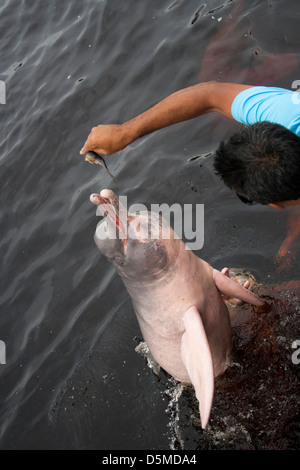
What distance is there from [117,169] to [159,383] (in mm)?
2757

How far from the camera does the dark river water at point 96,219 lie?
4.50 metres

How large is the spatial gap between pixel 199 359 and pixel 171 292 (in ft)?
1.83

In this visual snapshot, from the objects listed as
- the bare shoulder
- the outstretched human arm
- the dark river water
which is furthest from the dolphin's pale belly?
the bare shoulder

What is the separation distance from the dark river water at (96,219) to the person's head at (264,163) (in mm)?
1336

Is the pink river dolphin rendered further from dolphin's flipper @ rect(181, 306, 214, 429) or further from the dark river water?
the dark river water

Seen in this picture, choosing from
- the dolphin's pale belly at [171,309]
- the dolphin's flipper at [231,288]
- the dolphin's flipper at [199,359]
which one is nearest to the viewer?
the dolphin's flipper at [199,359]

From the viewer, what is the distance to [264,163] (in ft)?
11.3

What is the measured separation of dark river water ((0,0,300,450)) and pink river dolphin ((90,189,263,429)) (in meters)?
0.58

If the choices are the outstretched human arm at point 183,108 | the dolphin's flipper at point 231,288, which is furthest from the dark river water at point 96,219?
the outstretched human arm at point 183,108

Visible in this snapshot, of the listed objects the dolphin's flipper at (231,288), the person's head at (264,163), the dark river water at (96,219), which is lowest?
the dark river water at (96,219)

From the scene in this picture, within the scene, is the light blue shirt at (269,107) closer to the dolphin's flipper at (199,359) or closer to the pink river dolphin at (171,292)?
the pink river dolphin at (171,292)

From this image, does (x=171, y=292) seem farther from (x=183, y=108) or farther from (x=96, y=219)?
(x=96, y=219)

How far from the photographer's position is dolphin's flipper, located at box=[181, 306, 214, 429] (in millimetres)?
3324

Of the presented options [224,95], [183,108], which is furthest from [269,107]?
[183,108]
